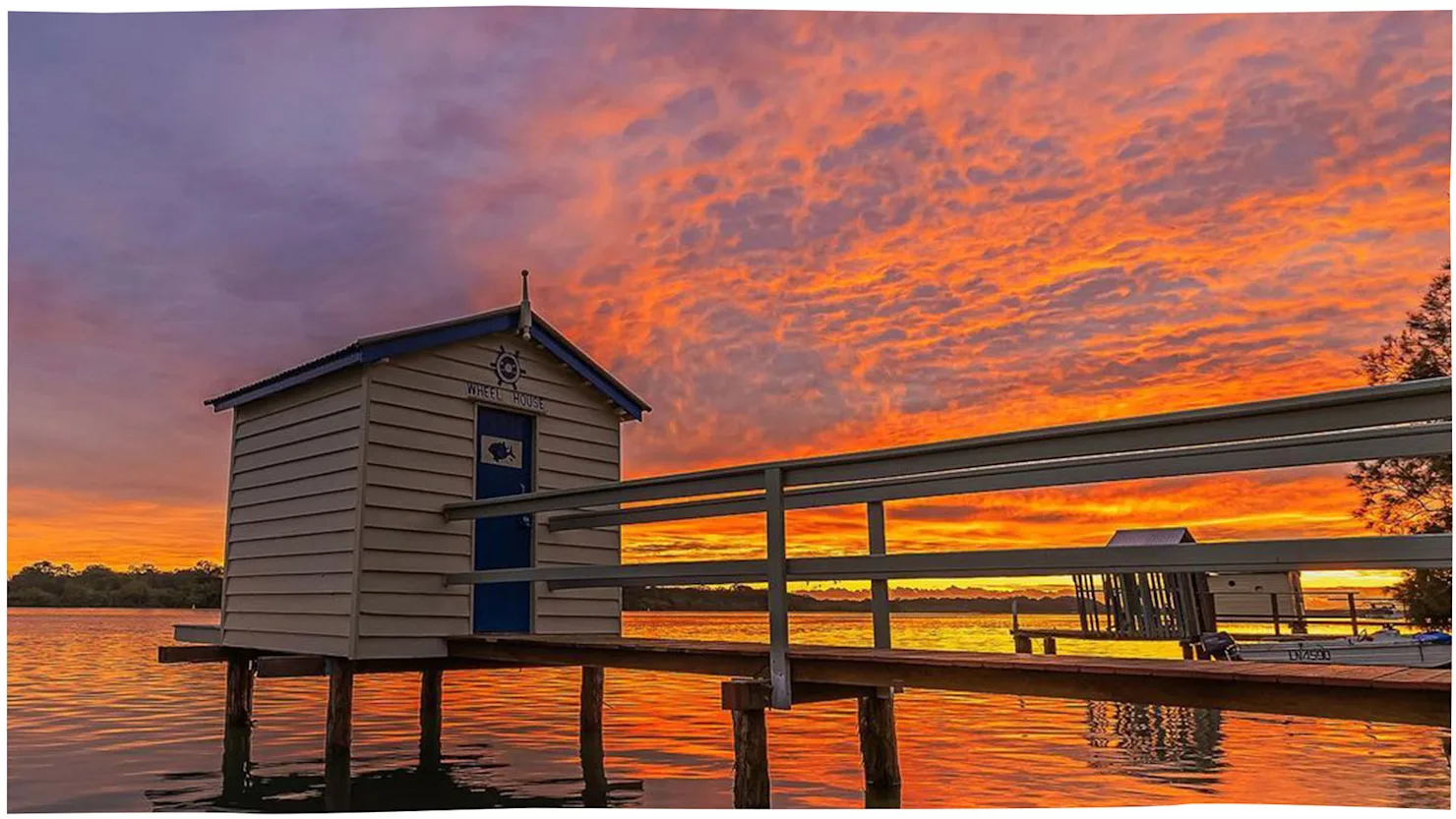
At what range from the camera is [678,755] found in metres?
13.6

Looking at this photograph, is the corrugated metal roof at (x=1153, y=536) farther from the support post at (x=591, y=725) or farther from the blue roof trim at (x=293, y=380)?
the blue roof trim at (x=293, y=380)

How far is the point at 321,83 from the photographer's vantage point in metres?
13.3

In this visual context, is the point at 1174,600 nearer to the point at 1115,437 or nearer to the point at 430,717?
the point at 430,717

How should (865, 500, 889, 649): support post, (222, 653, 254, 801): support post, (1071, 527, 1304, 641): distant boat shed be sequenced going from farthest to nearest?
(1071, 527, 1304, 641): distant boat shed < (222, 653, 254, 801): support post < (865, 500, 889, 649): support post

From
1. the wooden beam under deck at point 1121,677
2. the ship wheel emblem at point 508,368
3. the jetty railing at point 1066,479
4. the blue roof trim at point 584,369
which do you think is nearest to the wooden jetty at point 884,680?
the wooden beam under deck at point 1121,677

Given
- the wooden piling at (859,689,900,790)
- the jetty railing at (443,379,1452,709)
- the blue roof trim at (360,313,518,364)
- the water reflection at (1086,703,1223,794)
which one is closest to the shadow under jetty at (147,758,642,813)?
the wooden piling at (859,689,900,790)

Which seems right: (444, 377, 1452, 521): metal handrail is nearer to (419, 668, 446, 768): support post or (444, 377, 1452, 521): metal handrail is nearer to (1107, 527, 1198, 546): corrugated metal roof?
(419, 668, 446, 768): support post

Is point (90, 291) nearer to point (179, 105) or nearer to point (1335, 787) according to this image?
point (179, 105)

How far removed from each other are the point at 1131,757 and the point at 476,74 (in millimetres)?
11370

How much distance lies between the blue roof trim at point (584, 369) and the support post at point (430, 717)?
153 inches

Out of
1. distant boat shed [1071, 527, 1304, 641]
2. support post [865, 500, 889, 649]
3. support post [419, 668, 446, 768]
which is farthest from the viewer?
distant boat shed [1071, 527, 1304, 641]

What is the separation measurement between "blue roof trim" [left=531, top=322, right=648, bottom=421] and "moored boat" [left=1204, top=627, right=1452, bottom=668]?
1074cm

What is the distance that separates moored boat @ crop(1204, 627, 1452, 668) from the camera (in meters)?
17.7

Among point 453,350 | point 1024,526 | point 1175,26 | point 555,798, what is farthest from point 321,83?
point 1024,526
